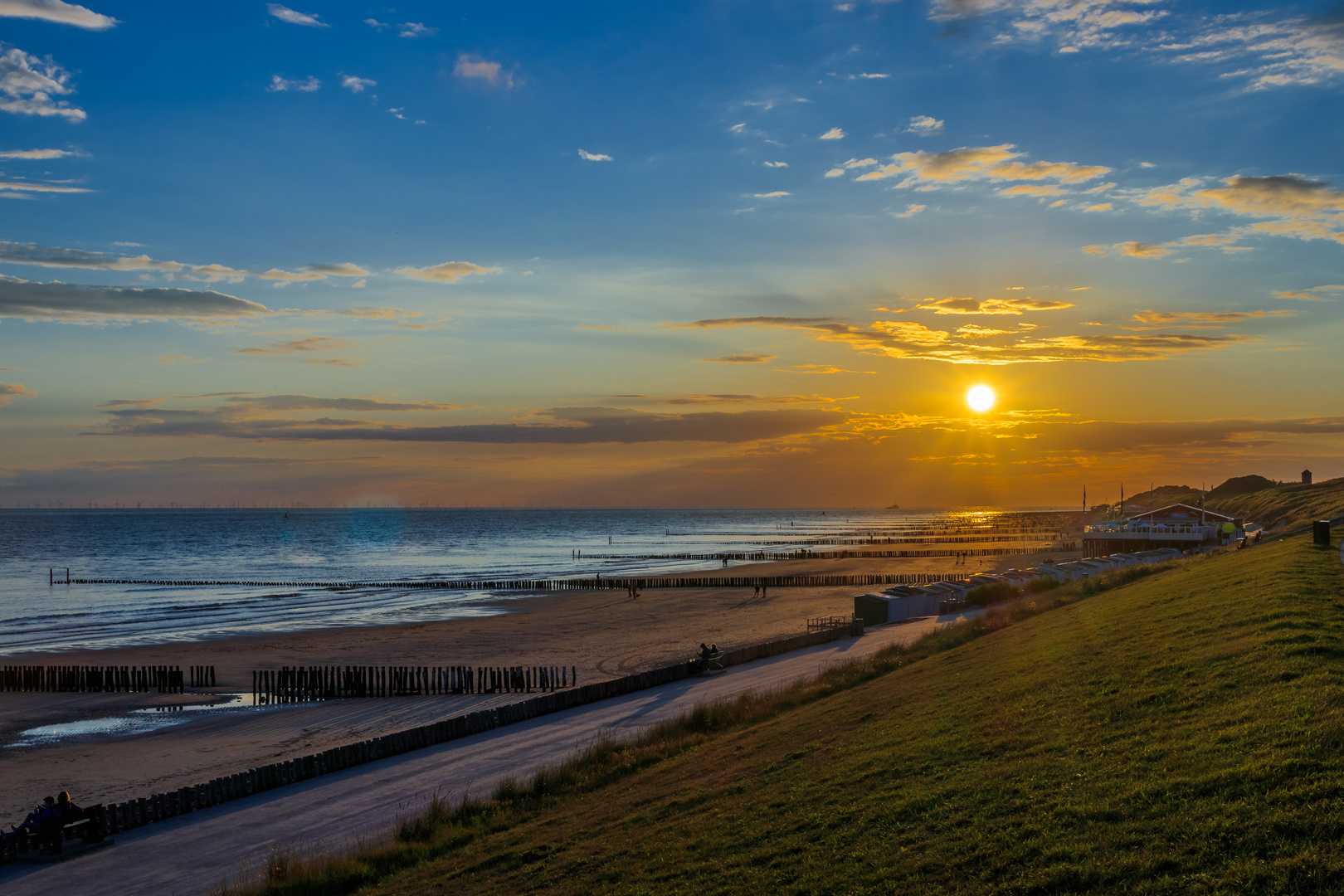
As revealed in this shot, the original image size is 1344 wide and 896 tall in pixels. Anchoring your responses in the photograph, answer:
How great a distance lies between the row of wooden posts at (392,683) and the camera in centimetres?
3672

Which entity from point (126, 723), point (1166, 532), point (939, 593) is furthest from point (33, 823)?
point (1166, 532)

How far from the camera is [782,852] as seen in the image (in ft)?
39.3

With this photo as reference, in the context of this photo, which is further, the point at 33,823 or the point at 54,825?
the point at 33,823

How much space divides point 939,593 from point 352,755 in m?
38.6

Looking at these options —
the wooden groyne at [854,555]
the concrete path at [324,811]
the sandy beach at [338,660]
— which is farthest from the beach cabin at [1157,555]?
the wooden groyne at [854,555]

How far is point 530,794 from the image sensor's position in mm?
20109

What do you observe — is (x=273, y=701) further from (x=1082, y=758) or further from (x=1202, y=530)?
(x=1202, y=530)

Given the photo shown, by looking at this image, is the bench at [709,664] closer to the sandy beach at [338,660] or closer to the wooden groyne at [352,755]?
the wooden groyne at [352,755]

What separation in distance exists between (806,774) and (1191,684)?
20.8ft

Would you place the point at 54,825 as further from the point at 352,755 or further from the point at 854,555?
the point at 854,555

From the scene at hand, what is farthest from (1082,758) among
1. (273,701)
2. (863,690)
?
(273,701)

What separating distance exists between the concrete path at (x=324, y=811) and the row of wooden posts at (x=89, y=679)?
1970 centimetres

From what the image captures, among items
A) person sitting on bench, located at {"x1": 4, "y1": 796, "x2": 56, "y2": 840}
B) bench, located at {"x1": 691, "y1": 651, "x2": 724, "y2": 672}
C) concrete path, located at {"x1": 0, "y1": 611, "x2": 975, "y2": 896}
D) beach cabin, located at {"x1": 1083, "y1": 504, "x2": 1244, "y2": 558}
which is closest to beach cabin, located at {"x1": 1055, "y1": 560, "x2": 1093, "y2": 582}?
beach cabin, located at {"x1": 1083, "y1": 504, "x2": 1244, "y2": 558}

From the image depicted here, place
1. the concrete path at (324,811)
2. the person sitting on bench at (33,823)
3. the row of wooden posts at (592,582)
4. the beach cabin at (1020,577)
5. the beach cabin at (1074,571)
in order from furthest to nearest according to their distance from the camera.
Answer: the row of wooden posts at (592,582)
the beach cabin at (1074,571)
the beach cabin at (1020,577)
the person sitting on bench at (33,823)
the concrete path at (324,811)
